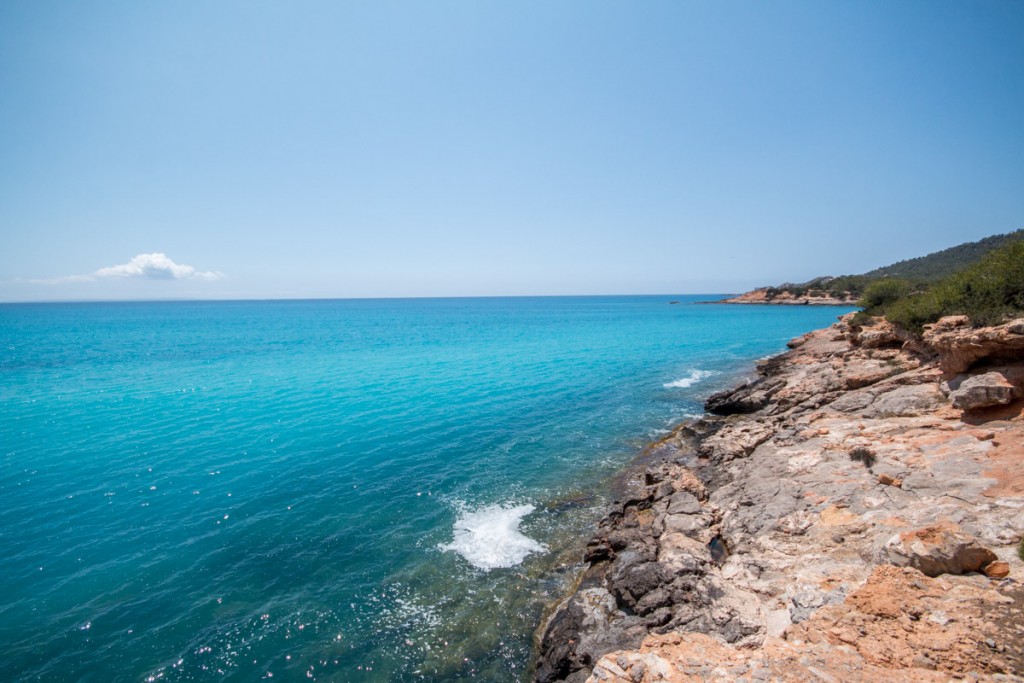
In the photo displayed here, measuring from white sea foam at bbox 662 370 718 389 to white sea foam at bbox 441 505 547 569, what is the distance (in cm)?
2414

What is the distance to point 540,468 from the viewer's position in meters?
20.7

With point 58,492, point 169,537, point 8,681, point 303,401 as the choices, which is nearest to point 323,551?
point 169,537

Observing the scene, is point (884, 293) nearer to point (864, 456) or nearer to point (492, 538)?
point (864, 456)

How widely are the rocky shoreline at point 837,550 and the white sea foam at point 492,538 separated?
2.46m

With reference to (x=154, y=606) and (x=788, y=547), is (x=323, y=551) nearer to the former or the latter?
(x=154, y=606)

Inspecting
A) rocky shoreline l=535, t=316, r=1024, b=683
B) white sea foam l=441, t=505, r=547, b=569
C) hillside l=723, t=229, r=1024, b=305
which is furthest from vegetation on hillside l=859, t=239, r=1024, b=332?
hillside l=723, t=229, r=1024, b=305

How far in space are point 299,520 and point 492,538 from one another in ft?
24.8

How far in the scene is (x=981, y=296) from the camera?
18172mm

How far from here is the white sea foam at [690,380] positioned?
1454 inches

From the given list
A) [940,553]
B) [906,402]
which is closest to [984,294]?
[906,402]

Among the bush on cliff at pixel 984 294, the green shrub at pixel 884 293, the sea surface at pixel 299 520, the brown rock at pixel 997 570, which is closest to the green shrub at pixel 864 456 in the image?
the brown rock at pixel 997 570

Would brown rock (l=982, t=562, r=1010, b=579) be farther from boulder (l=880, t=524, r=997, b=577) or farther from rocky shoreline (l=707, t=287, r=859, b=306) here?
rocky shoreline (l=707, t=287, r=859, b=306)

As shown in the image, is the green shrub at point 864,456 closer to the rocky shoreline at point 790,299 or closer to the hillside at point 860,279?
the hillside at point 860,279

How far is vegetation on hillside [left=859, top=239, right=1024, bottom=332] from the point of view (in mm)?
16703
